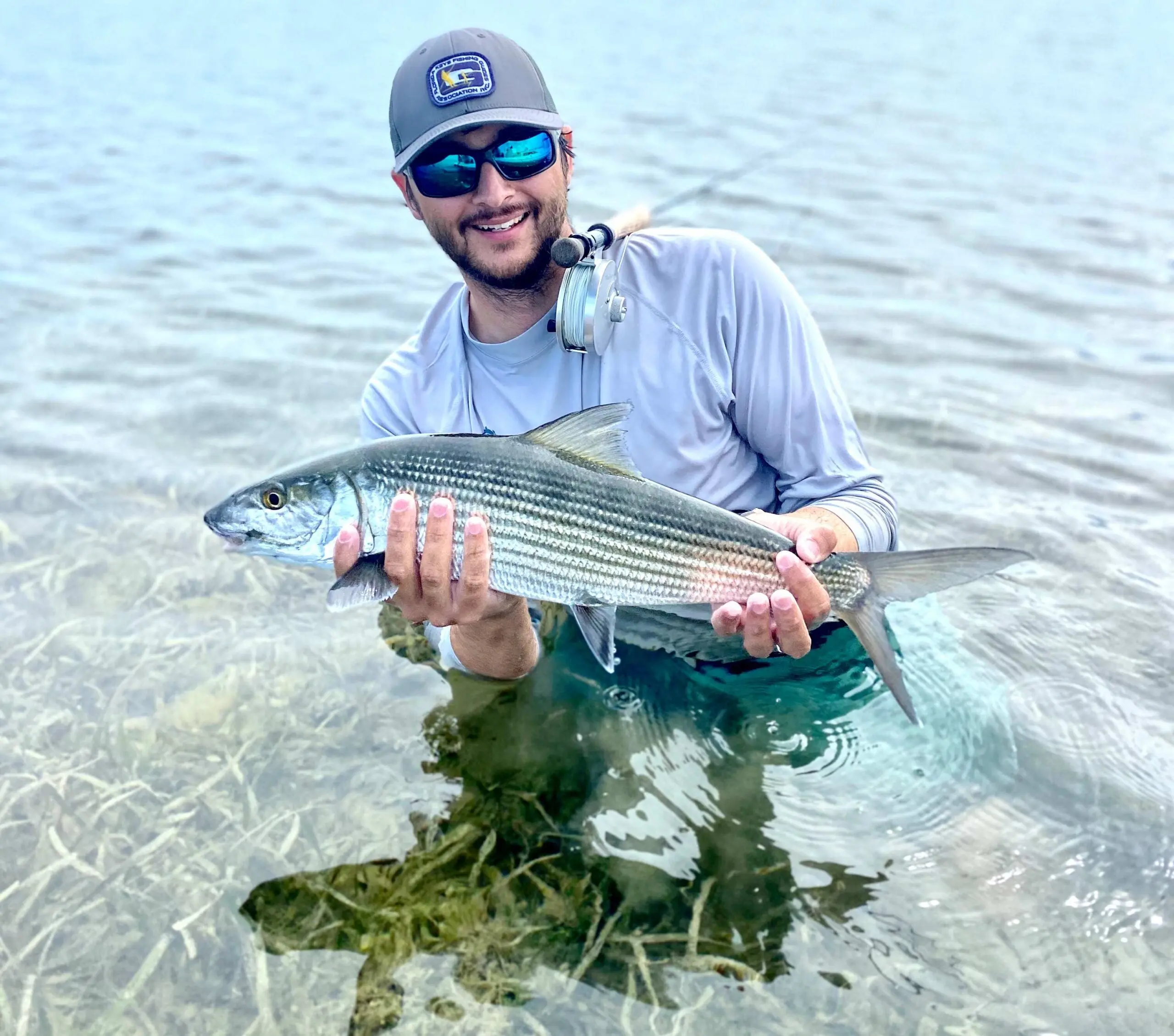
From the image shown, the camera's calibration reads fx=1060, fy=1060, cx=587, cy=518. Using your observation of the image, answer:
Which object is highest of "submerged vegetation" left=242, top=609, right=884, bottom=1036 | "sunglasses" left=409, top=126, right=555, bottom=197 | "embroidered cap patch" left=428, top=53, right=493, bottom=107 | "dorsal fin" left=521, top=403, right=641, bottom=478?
"embroidered cap patch" left=428, top=53, right=493, bottom=107

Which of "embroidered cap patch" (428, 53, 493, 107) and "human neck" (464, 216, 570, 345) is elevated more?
"embroidered cap patch" (428, 53, 493, 107)

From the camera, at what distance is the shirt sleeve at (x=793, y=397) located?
12.7ft

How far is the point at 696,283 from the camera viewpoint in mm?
3910

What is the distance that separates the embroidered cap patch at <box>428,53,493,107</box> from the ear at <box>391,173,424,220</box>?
0.40m

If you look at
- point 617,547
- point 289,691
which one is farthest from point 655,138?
point 617,547

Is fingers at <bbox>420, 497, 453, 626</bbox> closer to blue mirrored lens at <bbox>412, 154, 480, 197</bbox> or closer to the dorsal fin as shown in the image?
the dorsal fin

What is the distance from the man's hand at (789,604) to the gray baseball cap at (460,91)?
1.70 m

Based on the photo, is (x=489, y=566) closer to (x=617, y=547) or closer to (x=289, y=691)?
(x=617, y=547)

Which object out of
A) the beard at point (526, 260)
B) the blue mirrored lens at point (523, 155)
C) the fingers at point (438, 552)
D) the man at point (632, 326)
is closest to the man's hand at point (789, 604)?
the man at point (632, 326)

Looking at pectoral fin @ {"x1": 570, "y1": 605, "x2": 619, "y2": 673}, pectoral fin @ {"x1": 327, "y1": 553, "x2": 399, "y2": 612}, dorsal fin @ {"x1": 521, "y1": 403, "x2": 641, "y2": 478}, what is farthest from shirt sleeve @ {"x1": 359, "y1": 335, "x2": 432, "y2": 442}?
pectoral fin @ {"x1": 570, "y1": 605, "x2": 619, "y2": 673}

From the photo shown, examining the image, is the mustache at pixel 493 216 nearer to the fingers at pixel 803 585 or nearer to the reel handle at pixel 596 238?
the reel handle at pixel 596 238

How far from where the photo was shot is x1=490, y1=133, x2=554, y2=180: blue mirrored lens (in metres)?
3.86

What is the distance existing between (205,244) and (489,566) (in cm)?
999

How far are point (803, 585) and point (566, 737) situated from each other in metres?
1.68
